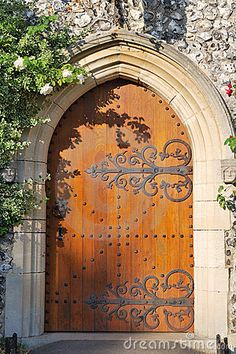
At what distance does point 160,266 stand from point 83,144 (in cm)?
125

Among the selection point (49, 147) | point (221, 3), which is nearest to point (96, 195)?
point (49, 147)

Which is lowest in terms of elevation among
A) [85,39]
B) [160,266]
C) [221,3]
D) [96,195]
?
[160,266]

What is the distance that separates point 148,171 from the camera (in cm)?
434

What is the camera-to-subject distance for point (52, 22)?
4227 millimetres

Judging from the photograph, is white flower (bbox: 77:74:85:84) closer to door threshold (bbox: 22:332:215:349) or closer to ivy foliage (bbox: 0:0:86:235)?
ivy foliage (bbox: 0:0:86:235)

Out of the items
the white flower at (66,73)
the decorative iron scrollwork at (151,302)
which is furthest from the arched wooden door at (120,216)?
the white flower at (66,73)

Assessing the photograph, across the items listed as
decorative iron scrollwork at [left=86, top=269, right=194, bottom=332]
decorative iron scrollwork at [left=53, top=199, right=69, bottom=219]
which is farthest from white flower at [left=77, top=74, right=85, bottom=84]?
decorative iron scrollwork at [left=86, top=269, right=194, bottom=332]

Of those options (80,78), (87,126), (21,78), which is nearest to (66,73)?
(80,78)

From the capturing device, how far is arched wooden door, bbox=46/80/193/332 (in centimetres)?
421

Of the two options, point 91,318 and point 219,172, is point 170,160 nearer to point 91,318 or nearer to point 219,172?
point 219,172

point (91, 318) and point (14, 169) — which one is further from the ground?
point (14, 169)

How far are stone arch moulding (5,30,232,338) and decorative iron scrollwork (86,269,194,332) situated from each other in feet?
0.49

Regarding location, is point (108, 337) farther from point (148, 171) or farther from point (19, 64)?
point (19, 64)

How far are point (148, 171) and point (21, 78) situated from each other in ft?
4.36
